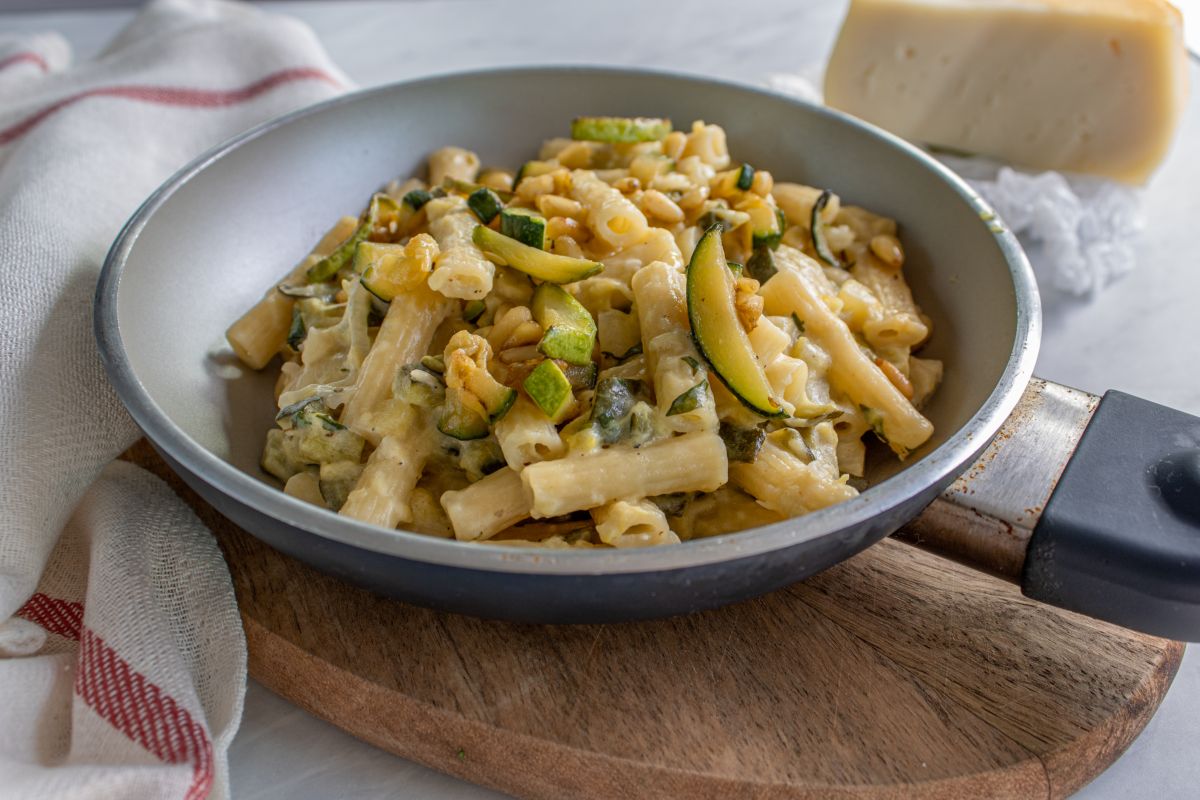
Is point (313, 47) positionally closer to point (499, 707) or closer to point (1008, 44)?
point (1008, 44)

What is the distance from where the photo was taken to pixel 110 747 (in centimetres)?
141

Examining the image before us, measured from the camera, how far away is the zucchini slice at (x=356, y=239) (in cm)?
197

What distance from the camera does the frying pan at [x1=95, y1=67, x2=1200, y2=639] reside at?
1.33 meters

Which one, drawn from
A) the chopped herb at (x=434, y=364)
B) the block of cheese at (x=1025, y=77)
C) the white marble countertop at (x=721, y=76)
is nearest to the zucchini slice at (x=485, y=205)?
the chopped herb at (x=434, y=364)

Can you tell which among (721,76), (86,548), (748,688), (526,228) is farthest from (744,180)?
(721,76)

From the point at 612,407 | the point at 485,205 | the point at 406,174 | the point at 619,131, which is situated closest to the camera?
the point at 612,407

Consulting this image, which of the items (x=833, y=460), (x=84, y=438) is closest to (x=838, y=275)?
(x=833, y=460)

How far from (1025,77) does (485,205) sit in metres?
1.50

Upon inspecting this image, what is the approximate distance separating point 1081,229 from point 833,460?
1.30 meters

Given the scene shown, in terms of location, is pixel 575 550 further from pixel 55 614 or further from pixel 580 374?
pixel 55 614

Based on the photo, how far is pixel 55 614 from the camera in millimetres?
1645

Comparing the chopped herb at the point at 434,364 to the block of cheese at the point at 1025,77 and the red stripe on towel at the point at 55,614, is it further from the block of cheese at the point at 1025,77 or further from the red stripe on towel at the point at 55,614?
the block of cheese at the point at 1025,77

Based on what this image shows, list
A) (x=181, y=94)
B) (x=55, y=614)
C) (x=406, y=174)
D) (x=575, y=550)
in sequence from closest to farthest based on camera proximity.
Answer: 1. (x=575, y=550)
2. (x=55, y=614)
3. (x=406, y=174)
4. (x=181, y=94)

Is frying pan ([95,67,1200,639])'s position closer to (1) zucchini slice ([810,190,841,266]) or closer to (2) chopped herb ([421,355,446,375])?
(1) zucchini slice ([810,190,841,266])
